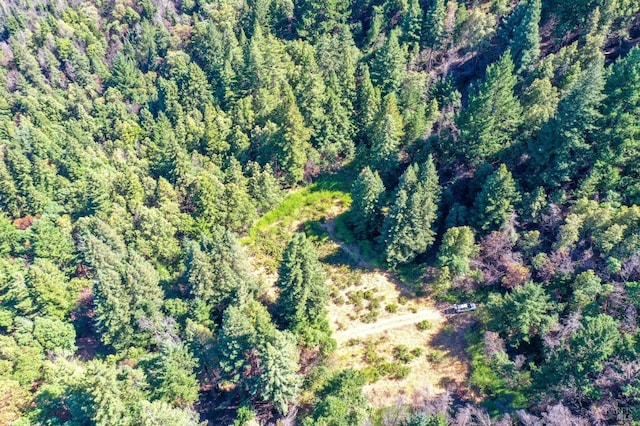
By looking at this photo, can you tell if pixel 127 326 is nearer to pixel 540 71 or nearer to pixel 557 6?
pixel 540 71

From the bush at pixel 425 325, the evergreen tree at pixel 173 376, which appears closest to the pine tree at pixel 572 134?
the bush at pixel 425 325

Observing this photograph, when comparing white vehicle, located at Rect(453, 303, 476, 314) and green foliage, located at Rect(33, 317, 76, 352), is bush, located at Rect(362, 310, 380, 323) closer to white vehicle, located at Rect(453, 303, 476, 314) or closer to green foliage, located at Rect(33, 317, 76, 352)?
white vehicle, located at Rect(453, 303, 476, 314)

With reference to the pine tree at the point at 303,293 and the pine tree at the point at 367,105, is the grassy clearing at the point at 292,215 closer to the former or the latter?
the pine tree at the point at 367,105

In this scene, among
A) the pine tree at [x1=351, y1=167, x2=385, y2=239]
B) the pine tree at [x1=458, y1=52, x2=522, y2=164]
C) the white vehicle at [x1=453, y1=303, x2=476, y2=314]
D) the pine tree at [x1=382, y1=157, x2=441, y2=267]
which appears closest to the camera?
the white vehicle at [x1=453, y1=303, x2=476, y2=314]

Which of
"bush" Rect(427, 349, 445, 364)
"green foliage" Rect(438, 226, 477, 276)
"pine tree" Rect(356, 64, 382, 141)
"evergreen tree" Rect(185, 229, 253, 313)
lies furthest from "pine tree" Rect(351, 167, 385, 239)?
"bush" Rect(427, 349, 445, 364)

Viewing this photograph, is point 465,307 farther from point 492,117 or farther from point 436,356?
point 492,117

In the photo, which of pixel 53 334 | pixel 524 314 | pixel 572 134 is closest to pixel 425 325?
pixel 524 314
